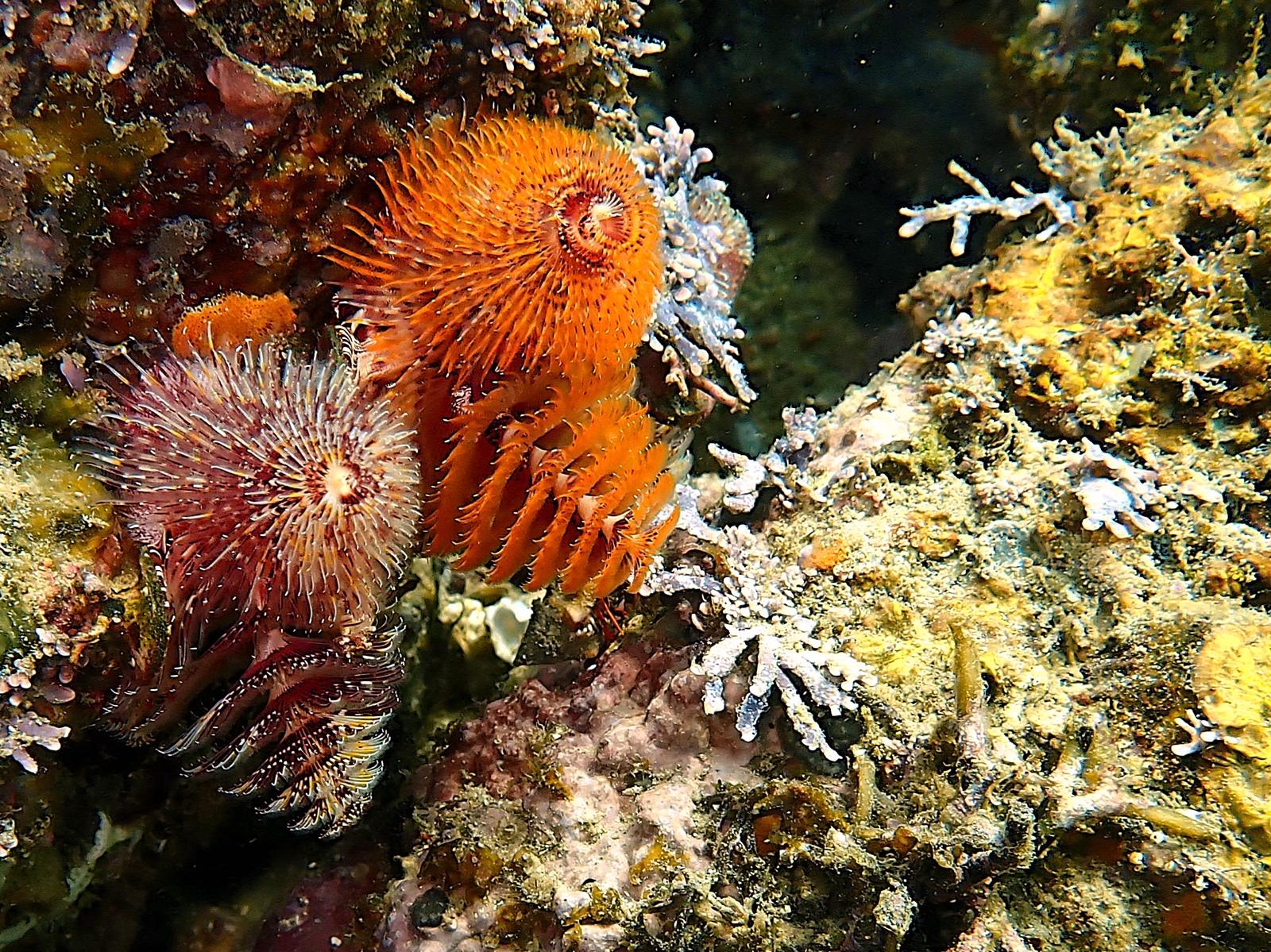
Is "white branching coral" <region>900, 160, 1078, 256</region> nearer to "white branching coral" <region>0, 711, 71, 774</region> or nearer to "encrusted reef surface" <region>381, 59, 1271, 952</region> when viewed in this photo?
"encrusted reef surface" <region>381, 59, 1271, 952</region>

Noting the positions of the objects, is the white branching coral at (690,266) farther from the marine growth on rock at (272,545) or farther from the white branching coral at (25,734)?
the white branching coral at (25,734)

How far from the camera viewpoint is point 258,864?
3.59 metres

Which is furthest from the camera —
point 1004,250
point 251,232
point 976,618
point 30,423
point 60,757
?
point 1004,250

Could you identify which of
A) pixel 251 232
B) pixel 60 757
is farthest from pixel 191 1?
pixel 60 757

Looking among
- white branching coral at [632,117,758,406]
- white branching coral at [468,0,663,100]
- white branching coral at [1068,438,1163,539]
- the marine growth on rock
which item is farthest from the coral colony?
white branching coral at [1068,438,1163,539]

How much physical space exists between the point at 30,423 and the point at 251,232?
773mm

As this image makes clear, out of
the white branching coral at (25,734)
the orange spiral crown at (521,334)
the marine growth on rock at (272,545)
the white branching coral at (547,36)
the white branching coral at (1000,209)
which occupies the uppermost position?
the white branching coral at (1000,209)

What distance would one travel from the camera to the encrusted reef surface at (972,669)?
225 cm

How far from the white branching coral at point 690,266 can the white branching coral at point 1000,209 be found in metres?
0.86

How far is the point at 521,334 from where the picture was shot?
92.0 inches

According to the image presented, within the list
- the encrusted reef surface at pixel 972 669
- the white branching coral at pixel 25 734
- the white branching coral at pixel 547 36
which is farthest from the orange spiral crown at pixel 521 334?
the white branching coral at pixel 25 734

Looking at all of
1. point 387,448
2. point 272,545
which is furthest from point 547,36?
point 272,545

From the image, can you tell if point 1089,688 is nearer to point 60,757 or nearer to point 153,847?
point 60,757

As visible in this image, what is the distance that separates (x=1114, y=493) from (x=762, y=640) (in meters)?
1.28
